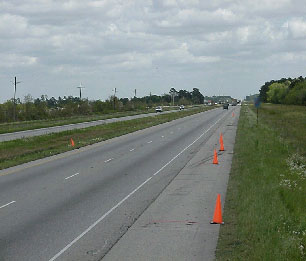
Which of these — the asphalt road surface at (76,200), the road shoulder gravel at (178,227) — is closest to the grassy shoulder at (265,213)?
the road shoulder gravel at (178,227)

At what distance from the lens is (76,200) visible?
1628cm

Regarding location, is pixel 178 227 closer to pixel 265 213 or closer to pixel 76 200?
pixel 265 213

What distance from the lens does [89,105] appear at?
424 ft

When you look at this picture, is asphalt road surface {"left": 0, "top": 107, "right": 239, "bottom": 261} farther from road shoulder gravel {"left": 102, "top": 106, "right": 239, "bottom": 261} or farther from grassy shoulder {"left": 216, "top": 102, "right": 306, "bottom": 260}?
grassy shoulder {"left": 216, "top": 102, "right": 306, "bottom": 260}

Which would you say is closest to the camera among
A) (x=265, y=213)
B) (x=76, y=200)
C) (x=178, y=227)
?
(x=178, y=227)

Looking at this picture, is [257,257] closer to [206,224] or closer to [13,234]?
[206,224]

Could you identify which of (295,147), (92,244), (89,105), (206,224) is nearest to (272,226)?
(206,224)

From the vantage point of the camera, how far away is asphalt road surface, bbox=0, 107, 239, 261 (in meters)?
11.0

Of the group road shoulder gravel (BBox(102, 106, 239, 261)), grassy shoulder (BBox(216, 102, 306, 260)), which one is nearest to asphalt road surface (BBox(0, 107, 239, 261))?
road shoulder gravel (BBox(102, 106, 239, 261))

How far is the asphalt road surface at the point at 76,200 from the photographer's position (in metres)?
11.0

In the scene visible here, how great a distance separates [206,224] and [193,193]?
4676mm

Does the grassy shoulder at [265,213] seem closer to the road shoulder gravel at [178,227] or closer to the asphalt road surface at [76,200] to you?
the road shoulder gravel at [178,227]

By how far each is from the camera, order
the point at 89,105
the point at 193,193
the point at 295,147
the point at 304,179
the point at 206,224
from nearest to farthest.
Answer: the point at 206,224, the point at 193,193, the point at 304,179, the point at 295,147, the point at 89,105

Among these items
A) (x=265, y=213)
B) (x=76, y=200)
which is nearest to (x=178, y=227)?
(x=265, y=213)
